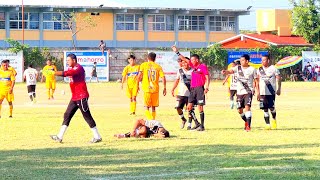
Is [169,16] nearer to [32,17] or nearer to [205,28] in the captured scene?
[205,28]

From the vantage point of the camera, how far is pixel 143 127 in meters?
19.8

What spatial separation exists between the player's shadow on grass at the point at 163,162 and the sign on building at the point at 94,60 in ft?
158

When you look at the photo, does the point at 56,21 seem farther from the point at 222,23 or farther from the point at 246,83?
the point at 246,83

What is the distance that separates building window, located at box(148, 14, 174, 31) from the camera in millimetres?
92438

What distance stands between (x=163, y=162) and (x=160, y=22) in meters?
78.7

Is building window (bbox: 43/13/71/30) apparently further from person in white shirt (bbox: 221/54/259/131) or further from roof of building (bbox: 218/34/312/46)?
person in white shirt (bbox: 221/54/259/131)

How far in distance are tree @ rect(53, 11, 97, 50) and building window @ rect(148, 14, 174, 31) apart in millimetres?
6412

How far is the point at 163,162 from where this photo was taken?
14.8 m

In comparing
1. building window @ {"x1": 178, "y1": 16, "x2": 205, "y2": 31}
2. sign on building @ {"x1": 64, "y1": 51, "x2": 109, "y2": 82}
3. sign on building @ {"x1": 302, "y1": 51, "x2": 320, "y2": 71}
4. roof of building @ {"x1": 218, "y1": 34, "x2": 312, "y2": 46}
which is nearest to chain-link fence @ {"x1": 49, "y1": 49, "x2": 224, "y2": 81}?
sign on building @ {"x1": 64, "y1": 51, "x2": 109, "y2": 82}

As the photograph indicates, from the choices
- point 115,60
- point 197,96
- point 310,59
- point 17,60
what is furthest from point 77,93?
point 310,59

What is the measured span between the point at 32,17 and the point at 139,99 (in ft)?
156

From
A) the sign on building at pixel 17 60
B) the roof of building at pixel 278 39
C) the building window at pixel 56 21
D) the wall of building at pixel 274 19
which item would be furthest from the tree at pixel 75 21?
the wall of building at pixel 274 19

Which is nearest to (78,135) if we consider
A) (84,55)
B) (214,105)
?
(214,105)

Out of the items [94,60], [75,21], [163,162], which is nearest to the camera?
[163,162]
